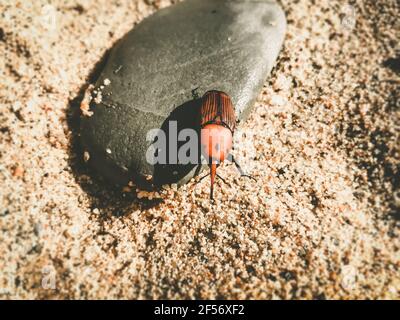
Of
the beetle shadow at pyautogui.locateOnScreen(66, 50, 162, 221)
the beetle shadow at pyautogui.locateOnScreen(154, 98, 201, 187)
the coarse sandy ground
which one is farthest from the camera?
the beetle shadow at pyautogui.locateOnScreen(66, 50, 162, 221)

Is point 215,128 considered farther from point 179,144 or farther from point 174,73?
point 174,73

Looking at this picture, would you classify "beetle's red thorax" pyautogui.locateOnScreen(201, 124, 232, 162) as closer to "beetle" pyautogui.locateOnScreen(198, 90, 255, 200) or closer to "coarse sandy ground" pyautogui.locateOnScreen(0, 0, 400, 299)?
"beetle" pyautogui.locateOnScreen(198, 90, 255, 200)

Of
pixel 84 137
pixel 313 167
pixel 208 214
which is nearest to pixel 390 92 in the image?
pixel 313 167

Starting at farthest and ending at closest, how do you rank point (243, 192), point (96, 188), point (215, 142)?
1. point (96, 188)
2. point (243, 192)
3. point (215, 142)

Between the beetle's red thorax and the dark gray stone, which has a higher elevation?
the dark gray stone

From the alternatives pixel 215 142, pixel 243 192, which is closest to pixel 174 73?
pixel 215 142

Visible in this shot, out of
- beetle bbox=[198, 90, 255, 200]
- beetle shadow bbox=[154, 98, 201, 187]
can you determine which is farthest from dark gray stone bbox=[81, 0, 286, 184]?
beetle bbox=[198, 90, 255, 200]
